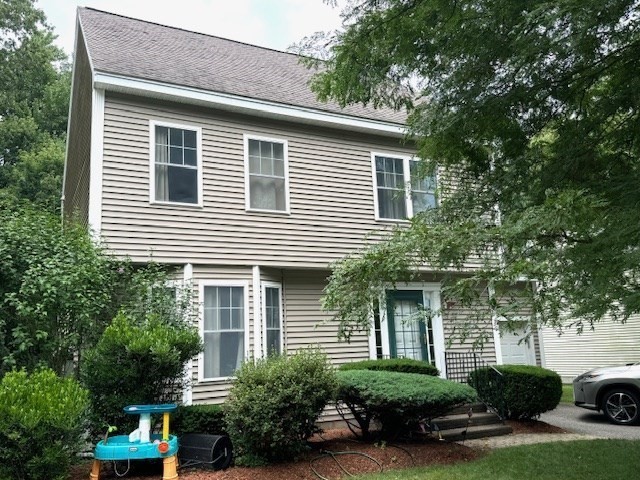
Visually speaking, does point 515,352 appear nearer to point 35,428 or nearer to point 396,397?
point 396,397

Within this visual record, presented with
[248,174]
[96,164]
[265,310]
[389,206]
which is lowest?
[265,310]

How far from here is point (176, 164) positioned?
9.09 metres

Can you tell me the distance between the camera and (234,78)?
10453 millimetres

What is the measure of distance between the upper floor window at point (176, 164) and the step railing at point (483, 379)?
5.97m

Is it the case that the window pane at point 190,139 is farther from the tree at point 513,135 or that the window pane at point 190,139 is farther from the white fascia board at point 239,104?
the tree at point 513,135

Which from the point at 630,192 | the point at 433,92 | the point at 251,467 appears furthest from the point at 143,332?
the point at 630,192

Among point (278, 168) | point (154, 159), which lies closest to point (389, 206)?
point (278, 168)

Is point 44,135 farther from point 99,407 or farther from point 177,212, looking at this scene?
point 99,407

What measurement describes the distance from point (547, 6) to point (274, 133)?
655cm

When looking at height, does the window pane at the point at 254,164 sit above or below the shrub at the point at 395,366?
above

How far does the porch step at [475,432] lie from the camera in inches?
325

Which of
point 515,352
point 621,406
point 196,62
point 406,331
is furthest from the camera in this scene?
point 515,352

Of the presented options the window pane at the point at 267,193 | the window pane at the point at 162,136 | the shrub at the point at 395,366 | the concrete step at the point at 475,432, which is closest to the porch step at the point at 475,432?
the concrete step at the point at 475,432

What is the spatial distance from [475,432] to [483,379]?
1612 mm
